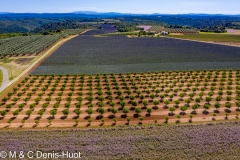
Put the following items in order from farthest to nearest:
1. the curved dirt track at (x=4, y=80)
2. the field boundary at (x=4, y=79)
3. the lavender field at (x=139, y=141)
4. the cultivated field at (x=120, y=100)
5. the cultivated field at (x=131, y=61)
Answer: the cultivated field at (x=131, y=61) < the field boundary at (x=4, y=79) < the curved dirt track at (x=4, y=80) < the cultivated field at (x=120, y=100) < the lavender field at (x=139, y=141)

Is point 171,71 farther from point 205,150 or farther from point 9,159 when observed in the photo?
point 9,159

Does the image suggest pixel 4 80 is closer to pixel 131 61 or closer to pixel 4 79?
pixel 4 79

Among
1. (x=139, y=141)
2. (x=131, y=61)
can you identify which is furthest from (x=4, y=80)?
(x=139, y=141)

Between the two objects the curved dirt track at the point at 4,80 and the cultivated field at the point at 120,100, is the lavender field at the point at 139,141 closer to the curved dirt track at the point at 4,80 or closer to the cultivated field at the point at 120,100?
the cultivated field at the point at 120,100

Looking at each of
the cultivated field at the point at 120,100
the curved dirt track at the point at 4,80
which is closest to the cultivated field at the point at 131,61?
the cultivated field at the point at 120,100

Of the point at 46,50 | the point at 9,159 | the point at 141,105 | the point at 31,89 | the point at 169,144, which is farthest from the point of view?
the point at 46,50

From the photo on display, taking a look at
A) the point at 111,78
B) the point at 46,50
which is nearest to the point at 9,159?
the point at 111,78
